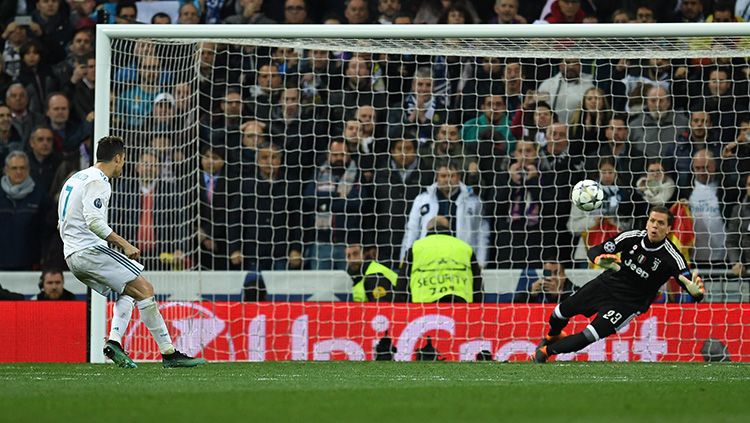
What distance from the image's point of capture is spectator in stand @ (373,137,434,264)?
43.9 feet

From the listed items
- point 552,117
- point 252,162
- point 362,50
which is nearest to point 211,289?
point 252,162

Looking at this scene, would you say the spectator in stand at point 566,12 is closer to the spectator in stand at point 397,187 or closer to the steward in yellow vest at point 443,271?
the spectator in stand at point 397,187

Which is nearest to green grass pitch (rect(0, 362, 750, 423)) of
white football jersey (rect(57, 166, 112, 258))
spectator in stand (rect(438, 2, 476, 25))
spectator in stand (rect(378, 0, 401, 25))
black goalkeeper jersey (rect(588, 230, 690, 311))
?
black goalkeeper jersey (rect(588, 230, 690, 311))

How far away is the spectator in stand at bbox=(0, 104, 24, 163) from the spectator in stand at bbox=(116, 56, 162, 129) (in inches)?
73.6

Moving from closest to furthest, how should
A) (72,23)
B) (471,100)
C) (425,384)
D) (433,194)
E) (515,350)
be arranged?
(425,384) → (515,350) → (433,194) → (471,100) → (72,23)

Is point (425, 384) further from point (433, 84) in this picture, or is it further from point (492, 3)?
point (492, 3)

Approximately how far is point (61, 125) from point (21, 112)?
580mm

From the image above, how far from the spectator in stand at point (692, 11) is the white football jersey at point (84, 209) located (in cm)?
704

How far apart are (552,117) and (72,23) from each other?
5842 mm

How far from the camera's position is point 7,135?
47.1 ft

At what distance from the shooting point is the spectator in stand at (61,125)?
1420 cm

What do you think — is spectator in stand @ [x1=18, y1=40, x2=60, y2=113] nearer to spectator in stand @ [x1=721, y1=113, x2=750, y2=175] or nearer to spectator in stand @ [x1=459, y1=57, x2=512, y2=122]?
spectator in stand @ [x1=459, y1=57, x2=512, y2=122]

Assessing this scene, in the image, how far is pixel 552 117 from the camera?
43.8ft

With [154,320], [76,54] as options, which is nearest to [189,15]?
[76,54]
